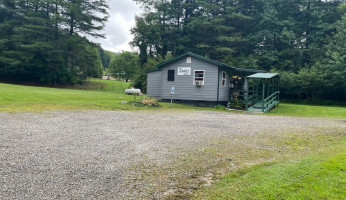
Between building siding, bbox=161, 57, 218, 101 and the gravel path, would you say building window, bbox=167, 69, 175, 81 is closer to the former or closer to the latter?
building siding, bbox=161, 57, 218, 101

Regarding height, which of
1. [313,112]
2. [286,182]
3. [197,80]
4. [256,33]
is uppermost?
[256,33]

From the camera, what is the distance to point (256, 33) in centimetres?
3177

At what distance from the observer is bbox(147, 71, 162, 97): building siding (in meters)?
19.4

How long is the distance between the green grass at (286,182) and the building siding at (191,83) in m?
12.5

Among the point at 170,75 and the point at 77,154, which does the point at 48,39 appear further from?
the point at 77,154

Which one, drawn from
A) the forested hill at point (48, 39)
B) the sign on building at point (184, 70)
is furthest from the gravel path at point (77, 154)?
the forested hill at point (48, 39)

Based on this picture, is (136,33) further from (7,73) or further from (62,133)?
(62,133)

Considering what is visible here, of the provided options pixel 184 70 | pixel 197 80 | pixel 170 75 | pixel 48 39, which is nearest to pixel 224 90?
pixel 197 80

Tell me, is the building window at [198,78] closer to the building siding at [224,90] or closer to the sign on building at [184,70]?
the sign on building at [184,70]

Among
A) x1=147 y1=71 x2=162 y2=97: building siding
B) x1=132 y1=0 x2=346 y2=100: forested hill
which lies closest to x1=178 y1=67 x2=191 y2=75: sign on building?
x1=147 y1=71 x2=162 y2=97: building siding

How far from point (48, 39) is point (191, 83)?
961 inches

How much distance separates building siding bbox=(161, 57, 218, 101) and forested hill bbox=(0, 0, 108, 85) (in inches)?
705

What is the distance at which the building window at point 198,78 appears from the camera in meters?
16.6

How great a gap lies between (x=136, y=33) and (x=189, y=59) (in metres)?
20.2
